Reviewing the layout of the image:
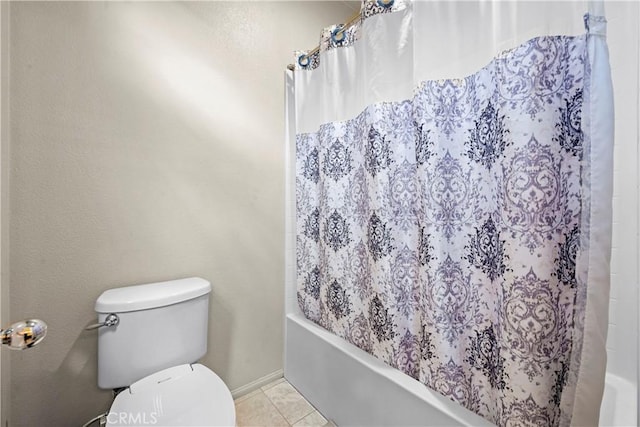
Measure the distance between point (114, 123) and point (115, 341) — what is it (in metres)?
0.86

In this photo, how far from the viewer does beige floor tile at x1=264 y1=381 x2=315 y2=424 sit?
4.43 feet

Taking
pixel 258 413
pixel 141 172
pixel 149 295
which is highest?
pixel 141 172

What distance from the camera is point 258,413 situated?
1367 mm

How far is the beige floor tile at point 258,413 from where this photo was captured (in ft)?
4.30

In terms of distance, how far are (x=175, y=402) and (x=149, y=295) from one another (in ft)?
1.31

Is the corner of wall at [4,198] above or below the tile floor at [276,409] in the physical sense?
above

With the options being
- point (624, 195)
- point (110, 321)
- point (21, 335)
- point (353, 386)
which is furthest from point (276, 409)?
point (624, 195)

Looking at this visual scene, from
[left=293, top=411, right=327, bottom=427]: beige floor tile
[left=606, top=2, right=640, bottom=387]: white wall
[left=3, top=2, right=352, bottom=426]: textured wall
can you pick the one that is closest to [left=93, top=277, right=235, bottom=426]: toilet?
[left=3, top=2, right=352, bottom=426]: textured wall

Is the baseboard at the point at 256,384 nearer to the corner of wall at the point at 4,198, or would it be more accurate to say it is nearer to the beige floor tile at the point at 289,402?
the beige floor tile at the point at 289,402

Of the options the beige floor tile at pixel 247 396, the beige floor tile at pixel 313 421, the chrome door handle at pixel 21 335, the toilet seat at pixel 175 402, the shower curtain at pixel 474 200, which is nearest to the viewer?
the chrome door handle at pixel 21 335

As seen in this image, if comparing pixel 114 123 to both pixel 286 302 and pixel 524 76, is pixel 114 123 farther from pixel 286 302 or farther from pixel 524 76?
pixel 524 76

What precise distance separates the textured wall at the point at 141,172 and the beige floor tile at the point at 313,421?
37cm

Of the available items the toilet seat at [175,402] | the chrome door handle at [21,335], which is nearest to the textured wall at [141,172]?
the toilet seat at [175,402]

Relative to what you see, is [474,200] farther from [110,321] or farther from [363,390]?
[110,321]
